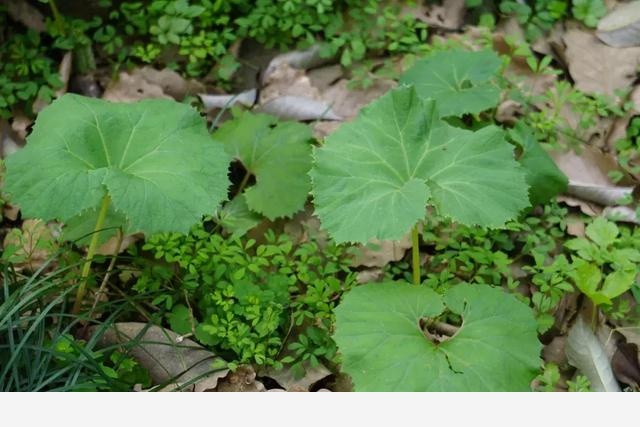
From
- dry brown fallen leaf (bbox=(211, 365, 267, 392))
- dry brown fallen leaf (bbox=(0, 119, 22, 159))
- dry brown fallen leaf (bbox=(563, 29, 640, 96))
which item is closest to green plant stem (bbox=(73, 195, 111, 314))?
dry brown fallen leaf (bbox=(211, 365, 267, 392))

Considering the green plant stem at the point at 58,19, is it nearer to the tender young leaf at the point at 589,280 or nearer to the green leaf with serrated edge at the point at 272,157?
the green leaf with serrated edge at the point at 272,157

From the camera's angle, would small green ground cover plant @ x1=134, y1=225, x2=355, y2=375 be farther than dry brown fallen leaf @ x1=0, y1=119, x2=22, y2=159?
No

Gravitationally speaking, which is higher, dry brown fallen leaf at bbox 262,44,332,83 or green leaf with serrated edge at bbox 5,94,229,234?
green leaf with serrated edge at bbox 5,94,229,234

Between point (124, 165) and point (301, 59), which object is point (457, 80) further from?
point (124, 165)

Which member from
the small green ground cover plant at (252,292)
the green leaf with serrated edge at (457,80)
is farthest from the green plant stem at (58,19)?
the green leaf with serrated edge at (457,80)

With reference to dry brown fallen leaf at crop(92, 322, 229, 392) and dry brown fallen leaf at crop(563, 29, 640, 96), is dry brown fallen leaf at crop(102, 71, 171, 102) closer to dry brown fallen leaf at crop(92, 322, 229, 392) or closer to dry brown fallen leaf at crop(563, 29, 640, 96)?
dry brown fallen leaf at crop(92, 322, 229, 392)

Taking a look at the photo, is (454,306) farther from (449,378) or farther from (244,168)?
(244,168)

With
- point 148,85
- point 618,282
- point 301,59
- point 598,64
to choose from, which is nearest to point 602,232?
point 618,282
